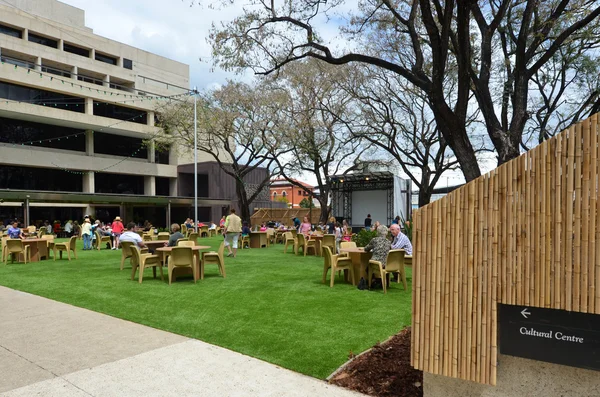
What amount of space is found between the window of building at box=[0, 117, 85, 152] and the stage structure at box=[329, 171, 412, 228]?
21421 mm

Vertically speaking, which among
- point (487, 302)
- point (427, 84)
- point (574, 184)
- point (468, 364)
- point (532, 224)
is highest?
point (427, 84)

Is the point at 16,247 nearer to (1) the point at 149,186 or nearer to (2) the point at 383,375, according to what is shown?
(2) the point at 383,375

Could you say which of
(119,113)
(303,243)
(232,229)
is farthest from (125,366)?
(119,113)

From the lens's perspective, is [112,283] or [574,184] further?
[112,283]

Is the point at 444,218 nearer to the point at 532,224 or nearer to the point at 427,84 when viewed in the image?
the point at 532,224

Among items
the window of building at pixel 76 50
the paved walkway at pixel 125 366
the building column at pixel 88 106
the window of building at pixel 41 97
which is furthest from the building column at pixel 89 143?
the paved walkway at pixel 125 366

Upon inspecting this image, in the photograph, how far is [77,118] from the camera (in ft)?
104

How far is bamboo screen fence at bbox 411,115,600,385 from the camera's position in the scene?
8.77 ft

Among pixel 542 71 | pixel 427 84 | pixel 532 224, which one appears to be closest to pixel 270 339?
pixel 532 224

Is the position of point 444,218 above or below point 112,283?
above

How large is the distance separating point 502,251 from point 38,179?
35418 millimetres

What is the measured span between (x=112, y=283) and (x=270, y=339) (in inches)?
211

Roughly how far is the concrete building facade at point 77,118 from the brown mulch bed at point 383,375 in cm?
2430

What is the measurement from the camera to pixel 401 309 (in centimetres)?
634
